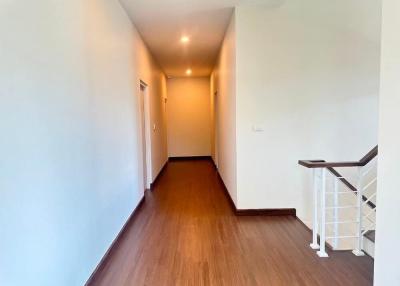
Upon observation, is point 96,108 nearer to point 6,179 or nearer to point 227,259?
point 6,179

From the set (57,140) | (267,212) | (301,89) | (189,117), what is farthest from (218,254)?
(189,117)

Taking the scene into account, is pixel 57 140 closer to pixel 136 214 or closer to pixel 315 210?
pixel 315 210

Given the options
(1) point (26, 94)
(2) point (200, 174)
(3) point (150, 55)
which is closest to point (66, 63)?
(1) point (26, 94)

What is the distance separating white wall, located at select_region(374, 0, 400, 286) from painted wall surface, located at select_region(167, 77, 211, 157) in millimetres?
8060

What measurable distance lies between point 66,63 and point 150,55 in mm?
4046

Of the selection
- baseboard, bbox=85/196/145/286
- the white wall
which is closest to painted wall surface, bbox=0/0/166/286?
baseboard, bbox=85/196/145/286

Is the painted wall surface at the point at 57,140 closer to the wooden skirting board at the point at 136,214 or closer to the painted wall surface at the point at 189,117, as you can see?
the wooden skirting board at the point at 136,214

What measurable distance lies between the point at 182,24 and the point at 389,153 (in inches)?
140

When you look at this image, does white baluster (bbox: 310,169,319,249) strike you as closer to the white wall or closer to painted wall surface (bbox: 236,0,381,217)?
painted wall surface (bbox: 236,0,381,217)

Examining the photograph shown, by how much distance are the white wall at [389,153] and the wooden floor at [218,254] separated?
0.98 metres

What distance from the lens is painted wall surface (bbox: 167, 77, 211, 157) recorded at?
9.28 m

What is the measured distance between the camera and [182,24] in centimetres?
419

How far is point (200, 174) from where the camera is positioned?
274 inches

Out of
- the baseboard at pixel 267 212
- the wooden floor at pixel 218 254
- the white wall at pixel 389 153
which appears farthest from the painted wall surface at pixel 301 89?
the white wall at pixel 389 153
